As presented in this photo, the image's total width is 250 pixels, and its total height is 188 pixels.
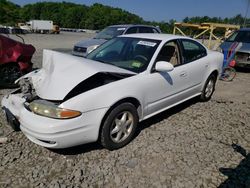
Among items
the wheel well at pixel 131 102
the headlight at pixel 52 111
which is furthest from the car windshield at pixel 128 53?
the headlight at pixel 52 111

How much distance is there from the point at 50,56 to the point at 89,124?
4.60 ft

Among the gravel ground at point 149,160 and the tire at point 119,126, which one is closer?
the gravel ground at point 149,160

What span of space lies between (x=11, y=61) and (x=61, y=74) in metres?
3.61

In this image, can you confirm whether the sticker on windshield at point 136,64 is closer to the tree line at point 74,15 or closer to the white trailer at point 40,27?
the white trailer at point 40,27

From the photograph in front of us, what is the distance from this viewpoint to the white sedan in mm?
3090

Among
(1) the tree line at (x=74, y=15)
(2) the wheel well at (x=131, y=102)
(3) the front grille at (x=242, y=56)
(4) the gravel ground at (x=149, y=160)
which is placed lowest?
(4) the gravel ground at (x=149, y=160)

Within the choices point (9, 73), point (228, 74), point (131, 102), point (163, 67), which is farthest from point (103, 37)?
point (131, 102)

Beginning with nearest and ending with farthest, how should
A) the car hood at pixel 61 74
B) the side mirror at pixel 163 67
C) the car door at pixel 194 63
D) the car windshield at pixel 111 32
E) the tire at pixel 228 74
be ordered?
the car hood at pixel 61 74, the side mirror at pixel 163 67, the car door at pixel 194 63, the tire at pixel 228 74, the car windshield at pixel 111 32

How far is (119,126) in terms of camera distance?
359 cm

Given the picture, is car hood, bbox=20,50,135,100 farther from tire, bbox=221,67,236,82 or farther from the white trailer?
the white trailer

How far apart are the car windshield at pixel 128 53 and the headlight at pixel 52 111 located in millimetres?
1294

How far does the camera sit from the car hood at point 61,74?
3209 mm

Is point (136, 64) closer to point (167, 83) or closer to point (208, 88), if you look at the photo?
point (167, 83)

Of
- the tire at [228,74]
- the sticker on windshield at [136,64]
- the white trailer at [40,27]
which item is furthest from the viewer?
the white trailer at [40,27]
